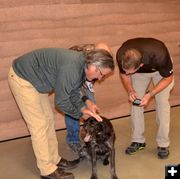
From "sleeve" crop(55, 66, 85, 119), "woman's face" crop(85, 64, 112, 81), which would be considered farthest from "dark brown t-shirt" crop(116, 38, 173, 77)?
"sleeve" crop(55, 66, 85, 119)

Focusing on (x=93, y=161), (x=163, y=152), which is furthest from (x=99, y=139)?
(x=163, y=152)

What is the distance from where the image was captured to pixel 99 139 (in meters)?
2.95

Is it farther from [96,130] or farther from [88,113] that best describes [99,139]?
[88,113]

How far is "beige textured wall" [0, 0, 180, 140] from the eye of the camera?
12.9 ft

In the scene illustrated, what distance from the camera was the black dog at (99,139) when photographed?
9.55ft

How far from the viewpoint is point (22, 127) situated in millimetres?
4219

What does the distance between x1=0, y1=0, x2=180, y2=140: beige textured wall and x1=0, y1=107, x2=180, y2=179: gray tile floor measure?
38cm

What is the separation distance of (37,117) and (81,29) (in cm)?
167

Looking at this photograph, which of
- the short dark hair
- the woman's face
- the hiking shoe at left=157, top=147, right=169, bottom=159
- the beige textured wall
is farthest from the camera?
the beige textured wall

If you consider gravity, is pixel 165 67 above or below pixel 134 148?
above

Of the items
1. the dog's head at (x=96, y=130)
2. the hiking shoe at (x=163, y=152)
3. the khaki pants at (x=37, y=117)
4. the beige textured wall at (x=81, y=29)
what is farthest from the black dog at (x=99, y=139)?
the beige textured wall at (x=81, y=29)

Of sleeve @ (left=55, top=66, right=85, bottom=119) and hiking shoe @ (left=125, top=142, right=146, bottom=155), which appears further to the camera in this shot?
hiking shoe @ (left=125, top=142, right=146, bottom=155)

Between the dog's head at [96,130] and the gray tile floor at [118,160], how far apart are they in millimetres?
421

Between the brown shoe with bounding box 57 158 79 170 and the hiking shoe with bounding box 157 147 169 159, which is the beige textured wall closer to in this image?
the brown shoe with bounding box 57 158 79 170
